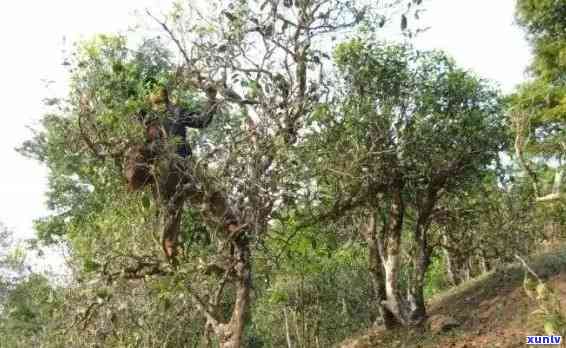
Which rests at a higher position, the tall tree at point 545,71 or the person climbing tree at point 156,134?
the tall tree at point 545,71

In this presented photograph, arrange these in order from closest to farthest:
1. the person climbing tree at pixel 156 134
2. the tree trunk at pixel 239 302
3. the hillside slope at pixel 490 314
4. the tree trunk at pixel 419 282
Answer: the person climbing tree at pixel 156 134 < the tree trunk at pixel 239 302 < the hillside slope at pixel 490 314 < the tree trunk at pixel 419 282

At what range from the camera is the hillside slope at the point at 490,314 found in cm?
877

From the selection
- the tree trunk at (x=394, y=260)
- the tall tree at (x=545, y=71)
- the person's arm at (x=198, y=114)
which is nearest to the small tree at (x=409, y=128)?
the tree trunk at (x=394, y=260)

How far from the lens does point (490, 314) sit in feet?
33.8

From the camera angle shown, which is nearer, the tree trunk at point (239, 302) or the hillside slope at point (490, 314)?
the tree trunk at point (239, 302)

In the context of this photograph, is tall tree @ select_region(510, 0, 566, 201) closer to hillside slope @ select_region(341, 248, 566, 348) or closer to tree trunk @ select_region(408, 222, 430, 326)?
hillside slope @ select_region(341, 248, 566, 348)

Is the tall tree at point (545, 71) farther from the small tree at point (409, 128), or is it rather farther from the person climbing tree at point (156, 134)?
the person climbing tree at point (156, 134)

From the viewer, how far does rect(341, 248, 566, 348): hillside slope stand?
8.77 m

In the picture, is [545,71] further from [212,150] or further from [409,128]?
[212,150]

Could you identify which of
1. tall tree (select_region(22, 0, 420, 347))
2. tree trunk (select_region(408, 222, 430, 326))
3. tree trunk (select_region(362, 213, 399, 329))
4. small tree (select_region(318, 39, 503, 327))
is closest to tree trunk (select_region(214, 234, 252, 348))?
tall tree (select_region(22, 0, 420, 347))

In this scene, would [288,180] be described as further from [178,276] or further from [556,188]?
[556,188]

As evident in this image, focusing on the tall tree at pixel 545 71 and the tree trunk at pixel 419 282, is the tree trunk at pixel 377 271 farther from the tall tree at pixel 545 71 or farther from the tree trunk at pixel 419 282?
the tall tree at pixel 545 71

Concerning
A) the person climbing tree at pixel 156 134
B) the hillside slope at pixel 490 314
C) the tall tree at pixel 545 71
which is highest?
the tall tree at pixel 545 71

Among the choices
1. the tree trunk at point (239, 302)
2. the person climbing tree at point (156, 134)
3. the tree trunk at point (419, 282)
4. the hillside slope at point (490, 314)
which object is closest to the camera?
the person climbing tree at point (156, 134)
